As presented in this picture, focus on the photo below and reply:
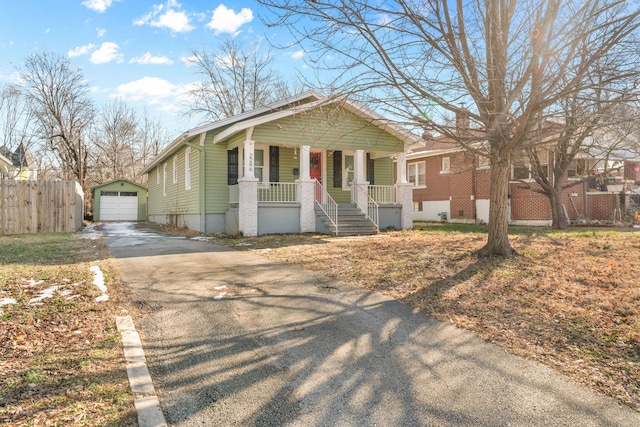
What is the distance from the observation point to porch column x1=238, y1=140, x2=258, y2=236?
Result: 12703 mm

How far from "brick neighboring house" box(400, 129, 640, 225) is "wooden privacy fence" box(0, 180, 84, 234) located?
14140 mm

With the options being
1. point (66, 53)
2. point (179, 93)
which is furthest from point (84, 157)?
point (179, 93)

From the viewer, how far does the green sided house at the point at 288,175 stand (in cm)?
1300

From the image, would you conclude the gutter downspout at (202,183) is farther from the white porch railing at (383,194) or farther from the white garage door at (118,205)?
the white garage door at (118,205)

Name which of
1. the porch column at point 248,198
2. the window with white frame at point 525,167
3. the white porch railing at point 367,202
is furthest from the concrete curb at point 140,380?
the window with white frame at point 525,167

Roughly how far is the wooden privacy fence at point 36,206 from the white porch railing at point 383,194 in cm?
1136

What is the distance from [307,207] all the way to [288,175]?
8.00 ft

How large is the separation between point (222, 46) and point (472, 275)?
102ft

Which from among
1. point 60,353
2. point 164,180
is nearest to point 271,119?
point 60,353

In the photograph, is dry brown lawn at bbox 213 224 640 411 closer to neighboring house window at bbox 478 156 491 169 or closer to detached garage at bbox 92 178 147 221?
neighboring house window at bbox 478 156 491 169

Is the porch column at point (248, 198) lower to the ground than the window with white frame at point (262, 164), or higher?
lower

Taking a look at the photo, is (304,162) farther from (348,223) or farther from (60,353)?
(60,353)

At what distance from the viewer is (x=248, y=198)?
12688 millimetres

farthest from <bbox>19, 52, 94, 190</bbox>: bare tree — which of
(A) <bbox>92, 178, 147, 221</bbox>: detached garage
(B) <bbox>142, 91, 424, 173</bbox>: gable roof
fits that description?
(B) <bbox>142, 91, 424, 173</bbox>: gable roof
